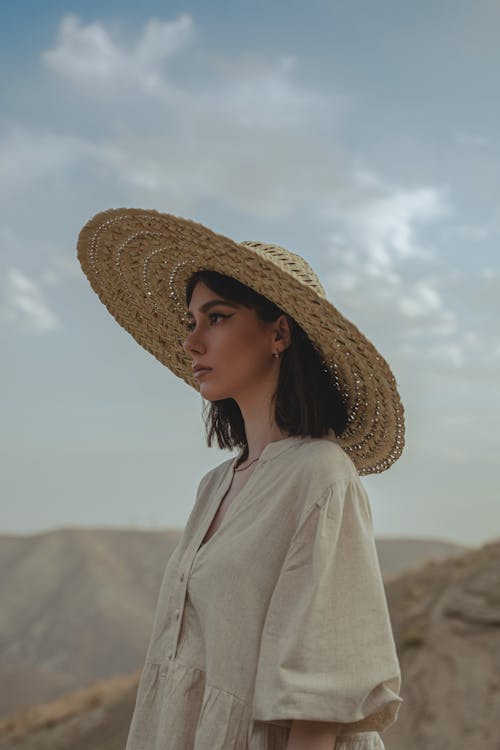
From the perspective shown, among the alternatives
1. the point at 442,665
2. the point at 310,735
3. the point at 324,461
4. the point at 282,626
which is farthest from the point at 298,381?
the point at 442,665

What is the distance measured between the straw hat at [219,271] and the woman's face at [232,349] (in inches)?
3.9

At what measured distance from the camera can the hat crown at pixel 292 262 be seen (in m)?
2.08

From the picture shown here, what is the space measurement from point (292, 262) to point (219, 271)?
192mm

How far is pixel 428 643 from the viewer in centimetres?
988

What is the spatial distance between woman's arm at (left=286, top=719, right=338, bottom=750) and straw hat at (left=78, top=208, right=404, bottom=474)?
0.82m

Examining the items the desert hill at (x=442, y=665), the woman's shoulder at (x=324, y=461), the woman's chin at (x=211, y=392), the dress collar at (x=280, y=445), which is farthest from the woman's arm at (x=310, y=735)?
the desert hill at (x=442, y=665)

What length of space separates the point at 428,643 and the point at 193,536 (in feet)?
28.0

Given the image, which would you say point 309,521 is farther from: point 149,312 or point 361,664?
point 149,312

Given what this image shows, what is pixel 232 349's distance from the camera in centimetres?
207

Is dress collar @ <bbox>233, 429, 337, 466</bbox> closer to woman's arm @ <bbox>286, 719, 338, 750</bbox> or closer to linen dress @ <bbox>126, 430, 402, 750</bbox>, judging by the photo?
linen dress @ <bbox>126, 430, 402, 750</bbox>

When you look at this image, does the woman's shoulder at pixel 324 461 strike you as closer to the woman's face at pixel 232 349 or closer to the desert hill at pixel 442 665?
the woman's face at pixel 232 349

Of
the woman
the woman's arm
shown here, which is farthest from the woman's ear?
the woman's arm

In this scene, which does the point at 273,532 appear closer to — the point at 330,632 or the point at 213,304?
the point at 330,632

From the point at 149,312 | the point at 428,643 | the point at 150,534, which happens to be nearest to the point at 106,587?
the point at 150,534
